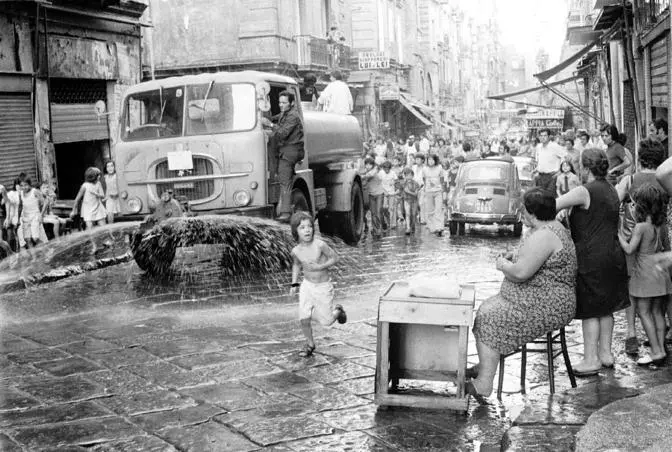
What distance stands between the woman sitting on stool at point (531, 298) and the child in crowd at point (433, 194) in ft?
36.0

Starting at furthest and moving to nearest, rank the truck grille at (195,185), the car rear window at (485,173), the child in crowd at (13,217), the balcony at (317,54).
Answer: the balcony at (317,54)
the car rear window at (485,173)
the child in crowd at (13,217)
the truck grille at (195,185)

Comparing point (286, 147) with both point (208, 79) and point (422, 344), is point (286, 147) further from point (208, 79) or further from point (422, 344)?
point (422, 344)

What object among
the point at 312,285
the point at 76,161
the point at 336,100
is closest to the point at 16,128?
the point at 76,161

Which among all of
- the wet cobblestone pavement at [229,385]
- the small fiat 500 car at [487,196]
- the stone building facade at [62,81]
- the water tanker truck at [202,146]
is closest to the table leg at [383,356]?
the wet cobblestone pavement at [229,385]

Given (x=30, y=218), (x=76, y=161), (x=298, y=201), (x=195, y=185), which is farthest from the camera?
(x=76, y=161)

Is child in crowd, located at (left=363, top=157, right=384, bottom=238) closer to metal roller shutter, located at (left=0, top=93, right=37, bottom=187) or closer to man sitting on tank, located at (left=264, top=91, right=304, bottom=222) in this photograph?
man sitting on tank, located at (left=264, top=91, right=304, bottom=222)

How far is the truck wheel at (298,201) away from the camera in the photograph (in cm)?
1229

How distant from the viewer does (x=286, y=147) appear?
11766 mm

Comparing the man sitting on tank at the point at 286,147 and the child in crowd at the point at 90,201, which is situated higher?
the man sitting on tank at the point at 286,147

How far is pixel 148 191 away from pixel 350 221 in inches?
171

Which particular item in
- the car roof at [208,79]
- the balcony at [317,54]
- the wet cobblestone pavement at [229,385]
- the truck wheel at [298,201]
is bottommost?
the wet cobblestone pavement at [229,385]

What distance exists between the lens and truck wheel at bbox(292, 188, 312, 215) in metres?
12.3

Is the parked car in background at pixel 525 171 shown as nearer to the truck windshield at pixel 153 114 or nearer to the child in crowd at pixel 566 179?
the child in crowd at pixel 566 179

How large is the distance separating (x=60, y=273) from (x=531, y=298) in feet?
26.9
